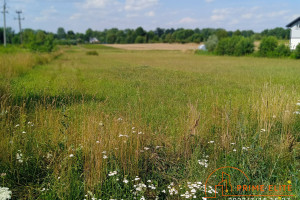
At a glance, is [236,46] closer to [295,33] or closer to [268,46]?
[268,46]

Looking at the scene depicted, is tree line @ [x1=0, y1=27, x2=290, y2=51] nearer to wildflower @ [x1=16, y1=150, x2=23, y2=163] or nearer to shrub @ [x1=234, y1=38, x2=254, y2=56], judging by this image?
shrub @ [x1=234, y1=38, x2=254, y2=56]

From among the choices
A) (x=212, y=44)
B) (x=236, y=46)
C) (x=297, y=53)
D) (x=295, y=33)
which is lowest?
(x=297, y=53)

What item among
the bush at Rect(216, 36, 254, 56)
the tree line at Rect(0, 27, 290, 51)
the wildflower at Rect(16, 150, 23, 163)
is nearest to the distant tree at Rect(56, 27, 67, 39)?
the tree line at Rect(0, 27, 290, 51)

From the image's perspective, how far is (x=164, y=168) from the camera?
4637 mm

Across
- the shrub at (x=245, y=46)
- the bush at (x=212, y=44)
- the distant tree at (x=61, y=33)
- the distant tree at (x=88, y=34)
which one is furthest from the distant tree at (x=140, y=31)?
the shrub at (x=245, y=46)

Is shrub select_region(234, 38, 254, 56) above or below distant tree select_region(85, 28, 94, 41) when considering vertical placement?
below

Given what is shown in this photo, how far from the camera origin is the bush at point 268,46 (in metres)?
46.1

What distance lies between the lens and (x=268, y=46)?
46625 millimetres

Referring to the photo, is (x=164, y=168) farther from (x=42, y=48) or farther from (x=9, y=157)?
(x=42, y=48)

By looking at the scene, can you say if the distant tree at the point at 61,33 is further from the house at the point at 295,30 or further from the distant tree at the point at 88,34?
the house at the point at 295,30

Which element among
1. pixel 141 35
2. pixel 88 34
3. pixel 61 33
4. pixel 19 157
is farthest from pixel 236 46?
pixel 61 33

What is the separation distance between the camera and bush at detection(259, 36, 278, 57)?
4609 cm

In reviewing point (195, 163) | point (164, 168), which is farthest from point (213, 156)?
point (164, 168)

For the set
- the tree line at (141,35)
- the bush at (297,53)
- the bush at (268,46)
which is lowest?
the bush at (297,53)
